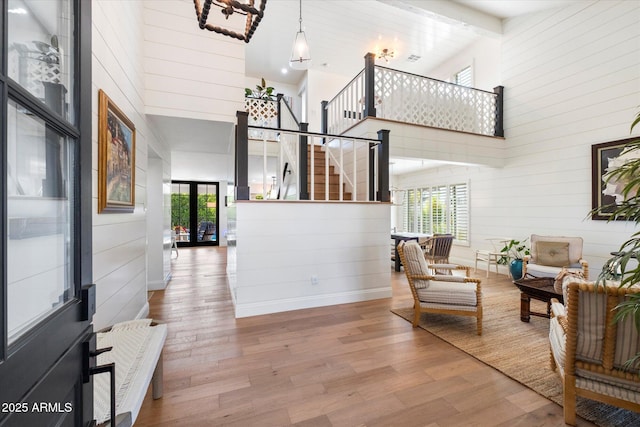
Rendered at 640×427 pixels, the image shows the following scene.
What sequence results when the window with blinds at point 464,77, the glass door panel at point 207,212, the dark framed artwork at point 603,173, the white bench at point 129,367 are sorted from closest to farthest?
the white bench at point 129,367
the dark framed artwork at point 603,173
the window with blinds at point 464,77
the glass door panel at point 207,212

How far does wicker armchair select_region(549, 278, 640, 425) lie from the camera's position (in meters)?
1.58

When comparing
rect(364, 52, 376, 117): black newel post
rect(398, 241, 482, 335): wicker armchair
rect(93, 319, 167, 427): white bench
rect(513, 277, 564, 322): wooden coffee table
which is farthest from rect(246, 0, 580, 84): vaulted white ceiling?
rect(93, 319, 167, 427): white bench

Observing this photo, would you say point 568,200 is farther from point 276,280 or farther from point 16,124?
point 16,124

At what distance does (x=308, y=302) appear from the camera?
146 inches

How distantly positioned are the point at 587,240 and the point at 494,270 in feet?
5.87

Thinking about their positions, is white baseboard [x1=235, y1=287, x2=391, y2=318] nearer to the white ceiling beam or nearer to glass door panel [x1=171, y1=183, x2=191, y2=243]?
the white ceiling beam

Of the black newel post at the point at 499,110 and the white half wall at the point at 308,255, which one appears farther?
the black newel post at the point at 499,110

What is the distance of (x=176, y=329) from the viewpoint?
3.05 metres

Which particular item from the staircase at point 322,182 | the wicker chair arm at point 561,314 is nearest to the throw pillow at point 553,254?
the wicker chair arm at point 561,314

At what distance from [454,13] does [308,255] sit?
5365 mm

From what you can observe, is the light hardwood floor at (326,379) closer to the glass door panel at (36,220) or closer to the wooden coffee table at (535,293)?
the wooden coffee table at (535,293)

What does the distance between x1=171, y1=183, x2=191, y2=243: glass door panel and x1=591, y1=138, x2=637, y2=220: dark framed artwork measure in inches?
437

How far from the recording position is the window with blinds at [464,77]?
6.67 metres

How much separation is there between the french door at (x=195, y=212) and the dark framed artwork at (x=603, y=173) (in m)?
10.6
